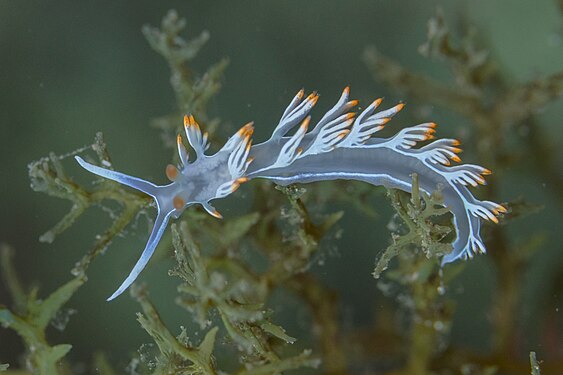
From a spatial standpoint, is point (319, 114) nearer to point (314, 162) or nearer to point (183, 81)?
point (183, 81)

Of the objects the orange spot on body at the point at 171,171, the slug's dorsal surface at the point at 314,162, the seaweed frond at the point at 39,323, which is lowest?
the slug's dorsal surface at the point at 314,162

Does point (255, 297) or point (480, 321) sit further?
point (480, 321)

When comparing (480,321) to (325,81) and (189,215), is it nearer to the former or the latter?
(325,81)

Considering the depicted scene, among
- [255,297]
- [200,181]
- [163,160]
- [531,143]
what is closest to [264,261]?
[255,297]

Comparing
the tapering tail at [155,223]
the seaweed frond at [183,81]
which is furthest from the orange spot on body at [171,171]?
the seaweed frond at [183,81]

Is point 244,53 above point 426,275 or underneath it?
above

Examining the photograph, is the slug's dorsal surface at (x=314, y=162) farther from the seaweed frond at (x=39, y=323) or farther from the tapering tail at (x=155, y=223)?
the seaweed frond at (x=39, y=323)

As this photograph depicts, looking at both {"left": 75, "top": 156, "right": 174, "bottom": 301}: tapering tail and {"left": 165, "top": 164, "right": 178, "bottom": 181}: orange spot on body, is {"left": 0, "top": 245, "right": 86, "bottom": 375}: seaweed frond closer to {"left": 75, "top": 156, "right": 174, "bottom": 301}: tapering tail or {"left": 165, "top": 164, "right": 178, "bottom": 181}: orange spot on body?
{"left": 75, "top": 156, "right": 174, "bottom": 301}: tapering tail
